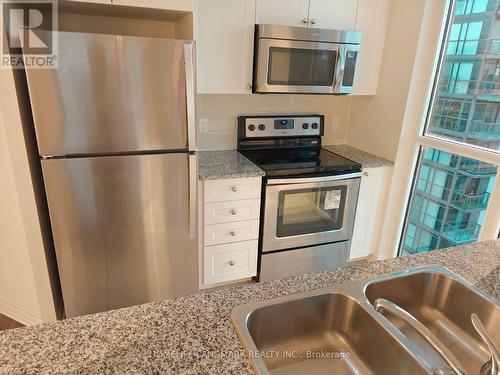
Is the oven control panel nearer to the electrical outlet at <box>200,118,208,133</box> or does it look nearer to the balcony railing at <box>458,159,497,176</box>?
the electrical outlet at <box>200,118,208,133</box>

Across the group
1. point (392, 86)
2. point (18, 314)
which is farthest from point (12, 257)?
point (392, 86)

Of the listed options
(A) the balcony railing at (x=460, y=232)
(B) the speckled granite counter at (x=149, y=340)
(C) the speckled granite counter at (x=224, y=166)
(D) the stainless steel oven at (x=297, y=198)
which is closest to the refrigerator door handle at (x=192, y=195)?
(C) the speckled granite counter at (x=224, y=166)

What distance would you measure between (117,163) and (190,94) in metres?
0.52

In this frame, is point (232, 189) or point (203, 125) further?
point (203, 125)

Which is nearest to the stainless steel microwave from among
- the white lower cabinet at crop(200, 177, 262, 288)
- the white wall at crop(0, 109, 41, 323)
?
the white lower cabinet at crop(200, 177, 262, 288)

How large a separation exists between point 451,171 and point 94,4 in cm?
236

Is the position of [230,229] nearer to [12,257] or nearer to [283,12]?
[12,257]

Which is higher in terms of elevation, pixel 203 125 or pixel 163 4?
pixel 163 4

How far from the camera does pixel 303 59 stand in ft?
7.50

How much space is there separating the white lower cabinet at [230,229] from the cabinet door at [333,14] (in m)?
1.15

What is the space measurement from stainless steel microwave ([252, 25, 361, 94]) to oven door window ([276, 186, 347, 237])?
70 centimetres

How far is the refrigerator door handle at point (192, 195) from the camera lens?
74.9 inches

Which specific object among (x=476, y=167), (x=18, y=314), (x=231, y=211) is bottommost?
(x=18, y=314)

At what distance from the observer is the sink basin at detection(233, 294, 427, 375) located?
877mm
